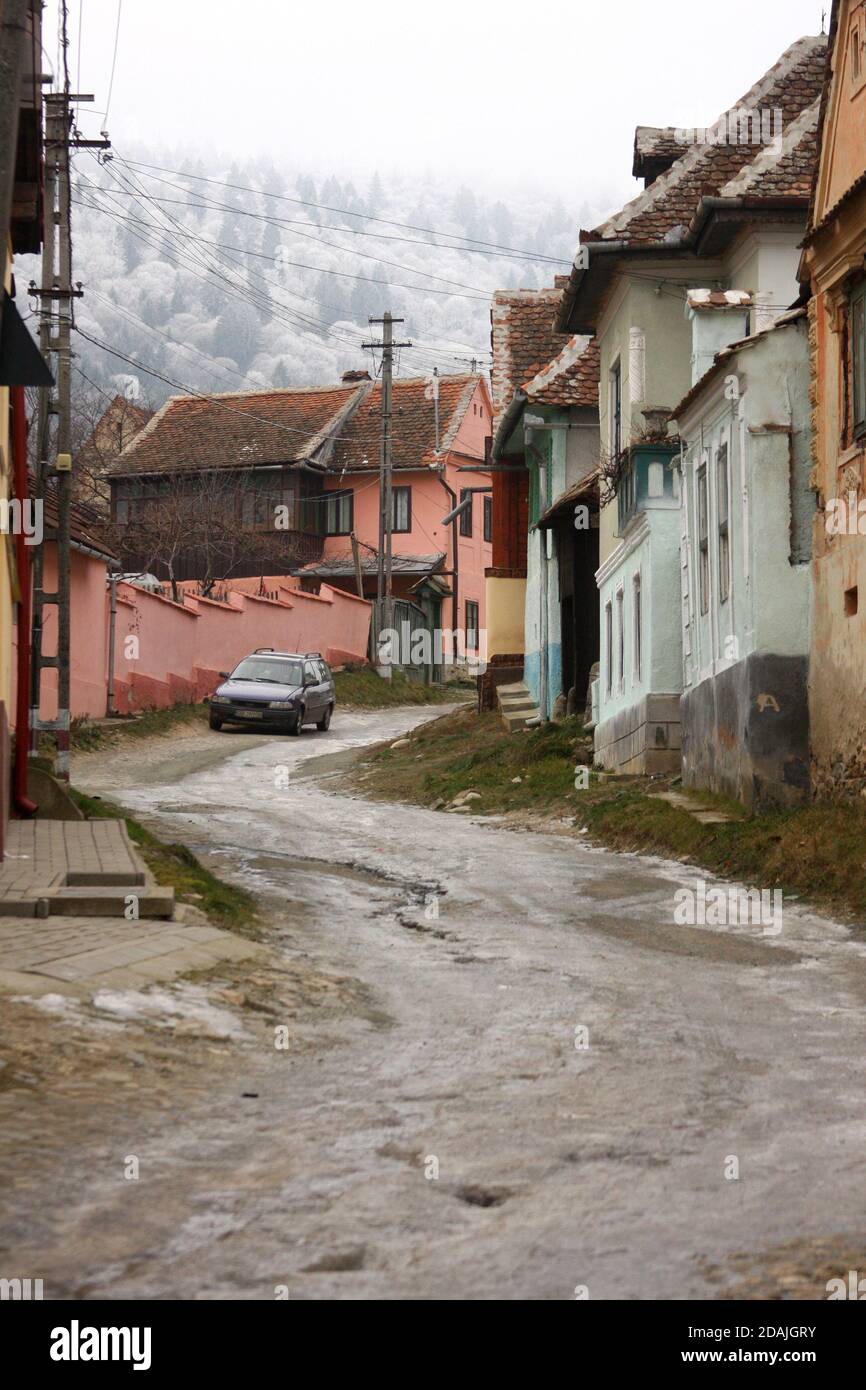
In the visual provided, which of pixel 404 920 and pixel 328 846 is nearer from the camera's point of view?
pixel 404 920

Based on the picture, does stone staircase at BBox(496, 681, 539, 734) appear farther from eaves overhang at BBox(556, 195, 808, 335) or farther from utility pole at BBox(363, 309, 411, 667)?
utility pole at BBox(363, 309, 411, 667)

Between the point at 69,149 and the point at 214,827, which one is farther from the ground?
the point at 69,149

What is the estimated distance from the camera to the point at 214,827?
1928cm

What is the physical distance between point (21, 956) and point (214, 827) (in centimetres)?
1051

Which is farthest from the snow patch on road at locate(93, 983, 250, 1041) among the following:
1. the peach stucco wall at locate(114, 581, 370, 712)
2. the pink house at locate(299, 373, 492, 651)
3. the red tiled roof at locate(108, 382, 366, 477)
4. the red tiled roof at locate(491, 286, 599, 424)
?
the red tiled roof at locate(108, 382, 366, 477)

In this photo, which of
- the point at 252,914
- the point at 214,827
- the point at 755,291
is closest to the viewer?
the point at 252,914

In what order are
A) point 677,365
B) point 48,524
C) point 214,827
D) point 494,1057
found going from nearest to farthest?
1. point 494,1057
2. point 214,827
3. point 677,365
4. point 48,524

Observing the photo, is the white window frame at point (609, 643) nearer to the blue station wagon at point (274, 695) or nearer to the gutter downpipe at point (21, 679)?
the gutter downpipe at point (21, 679)

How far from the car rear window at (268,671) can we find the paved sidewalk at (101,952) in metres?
26.6

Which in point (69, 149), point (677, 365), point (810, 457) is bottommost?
point (810, 457)

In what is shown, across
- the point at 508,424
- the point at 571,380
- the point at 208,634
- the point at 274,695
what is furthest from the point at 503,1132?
the point at 208,634

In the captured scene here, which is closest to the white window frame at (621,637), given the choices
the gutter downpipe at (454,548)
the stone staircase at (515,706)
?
the stone staircase at (515,706)
